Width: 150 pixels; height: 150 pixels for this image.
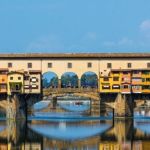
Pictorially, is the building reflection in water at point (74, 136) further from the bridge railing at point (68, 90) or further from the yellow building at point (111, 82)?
the yellow building at point (111, 82)

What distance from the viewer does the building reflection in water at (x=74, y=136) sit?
4569 centimetres

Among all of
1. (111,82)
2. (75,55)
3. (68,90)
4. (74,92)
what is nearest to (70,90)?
(68,90)

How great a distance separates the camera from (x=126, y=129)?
195 feet

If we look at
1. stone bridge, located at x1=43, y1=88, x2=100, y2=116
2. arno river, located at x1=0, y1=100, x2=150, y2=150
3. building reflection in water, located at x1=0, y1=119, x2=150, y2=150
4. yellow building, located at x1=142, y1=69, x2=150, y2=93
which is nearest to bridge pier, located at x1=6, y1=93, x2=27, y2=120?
arno river, located at x1=0, y1=100, x2=150, y2=150

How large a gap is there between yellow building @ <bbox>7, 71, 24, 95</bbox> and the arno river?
5682mm

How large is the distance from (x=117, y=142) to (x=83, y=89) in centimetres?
2856

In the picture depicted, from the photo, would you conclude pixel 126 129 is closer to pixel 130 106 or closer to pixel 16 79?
pixel 130 106

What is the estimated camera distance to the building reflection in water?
150 ft

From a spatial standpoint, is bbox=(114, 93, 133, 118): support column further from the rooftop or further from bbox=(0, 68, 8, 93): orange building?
bbox=(0, 68, 8, 93): orange building

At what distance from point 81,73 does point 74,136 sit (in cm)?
2552

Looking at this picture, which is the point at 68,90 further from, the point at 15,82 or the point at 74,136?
the point at 74,136

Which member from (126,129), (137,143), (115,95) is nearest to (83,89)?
(115,95)

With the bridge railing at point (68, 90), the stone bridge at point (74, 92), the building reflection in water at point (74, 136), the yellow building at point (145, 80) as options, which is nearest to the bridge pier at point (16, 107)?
the stone bridge at point (74, 92)

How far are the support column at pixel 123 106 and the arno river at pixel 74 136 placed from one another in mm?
3486
